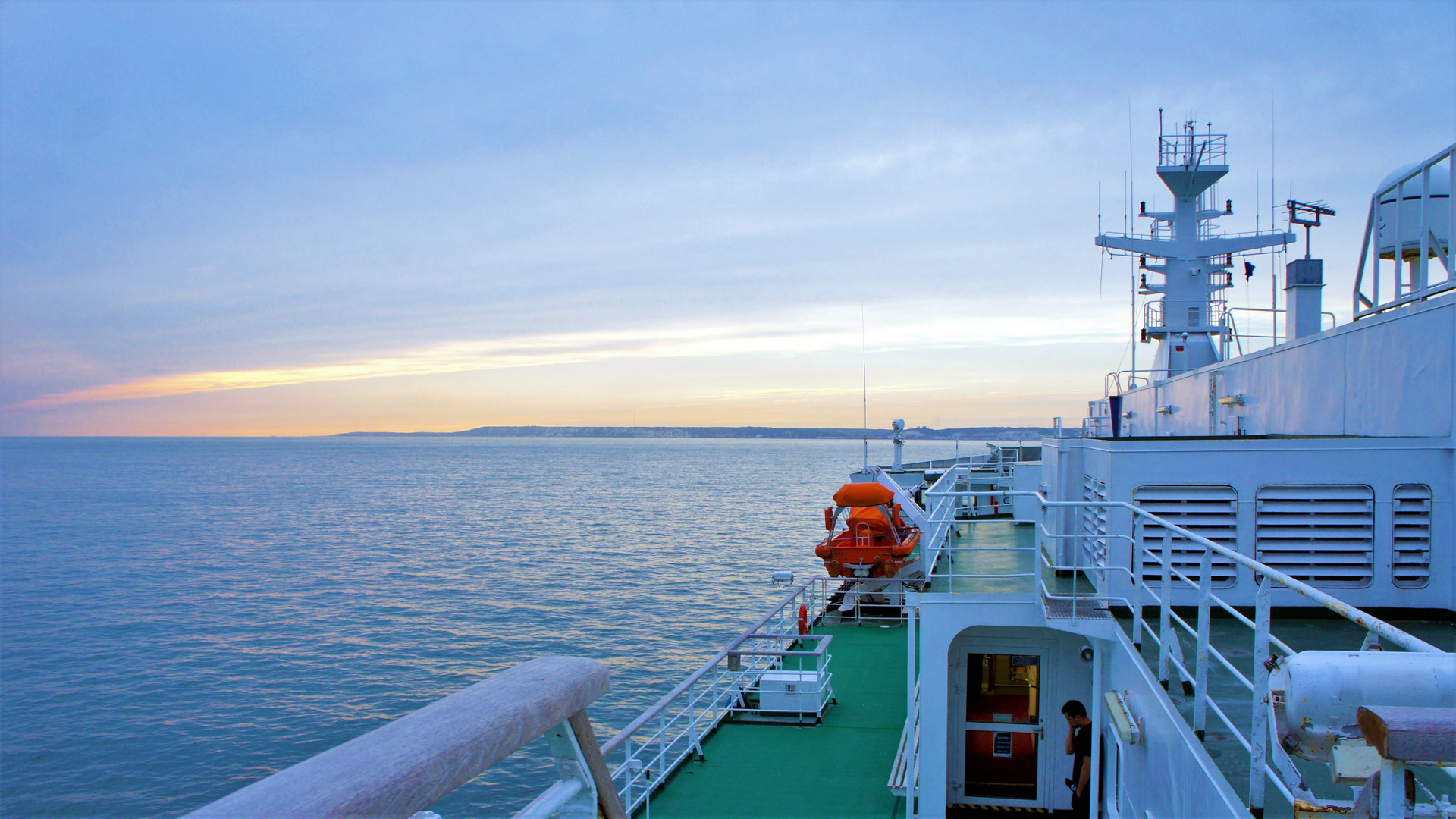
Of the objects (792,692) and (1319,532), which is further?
(792,692)

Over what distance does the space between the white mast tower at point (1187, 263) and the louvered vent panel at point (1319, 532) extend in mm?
19100

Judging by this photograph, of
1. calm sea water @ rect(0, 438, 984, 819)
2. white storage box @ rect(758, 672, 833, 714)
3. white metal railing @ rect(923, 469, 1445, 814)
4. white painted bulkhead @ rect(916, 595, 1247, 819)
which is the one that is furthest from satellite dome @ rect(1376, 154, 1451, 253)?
calm sea water @ rect(0, 438, 984, 819)

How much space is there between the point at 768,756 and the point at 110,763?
50.2ft

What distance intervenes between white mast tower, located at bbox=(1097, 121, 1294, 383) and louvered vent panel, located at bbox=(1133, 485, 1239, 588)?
19.4 metres

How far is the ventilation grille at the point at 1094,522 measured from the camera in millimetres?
8844

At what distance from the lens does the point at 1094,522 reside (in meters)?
9.50

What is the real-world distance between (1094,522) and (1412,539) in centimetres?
283

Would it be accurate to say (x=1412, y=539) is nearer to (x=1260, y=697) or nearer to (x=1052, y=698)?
(x=1052, y=698)

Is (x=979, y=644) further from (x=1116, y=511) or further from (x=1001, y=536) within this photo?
(x=1001, y=536)

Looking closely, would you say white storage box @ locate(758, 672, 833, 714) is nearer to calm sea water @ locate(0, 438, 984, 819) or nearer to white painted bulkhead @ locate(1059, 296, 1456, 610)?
calm sea water @ locate(0, 438, 984, 819)

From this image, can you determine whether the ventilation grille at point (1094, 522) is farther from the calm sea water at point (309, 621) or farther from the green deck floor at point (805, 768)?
the calm sea water at point (309, 621)

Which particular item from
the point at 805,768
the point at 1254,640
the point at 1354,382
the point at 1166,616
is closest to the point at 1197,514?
the point at 1354,382

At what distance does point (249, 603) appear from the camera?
33.0 metres

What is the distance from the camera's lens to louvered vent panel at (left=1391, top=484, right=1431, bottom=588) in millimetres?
7965
